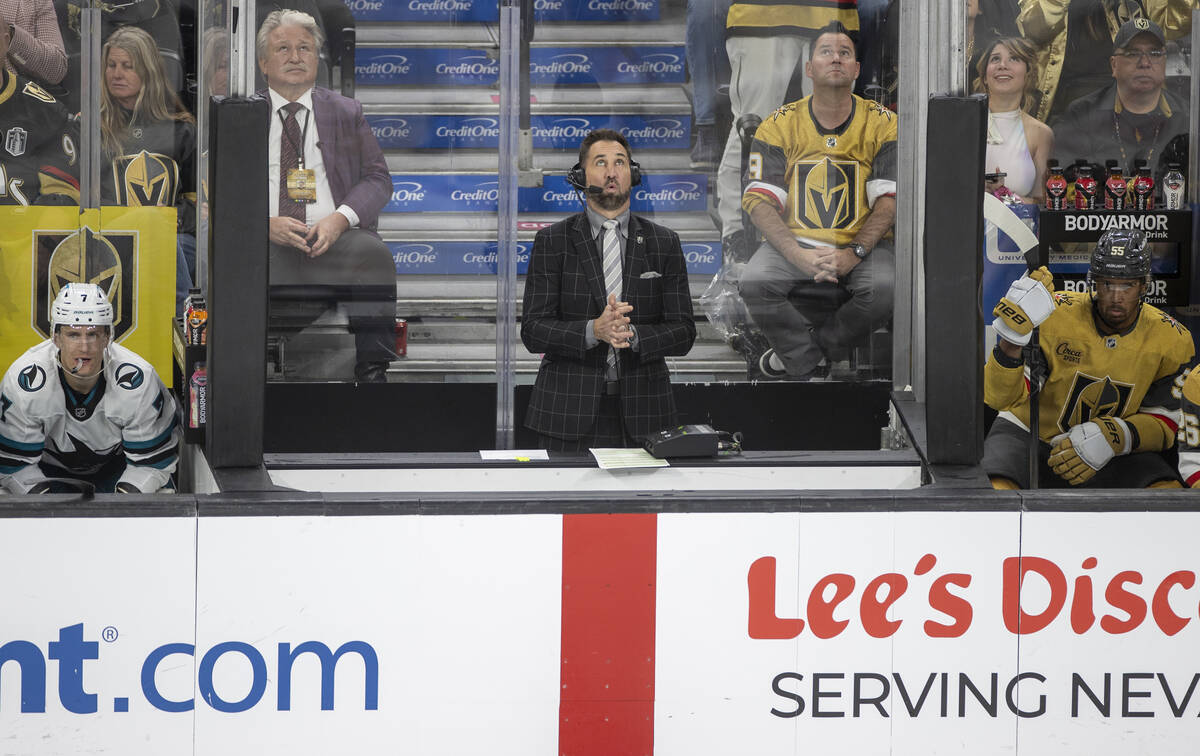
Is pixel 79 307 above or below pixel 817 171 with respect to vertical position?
below

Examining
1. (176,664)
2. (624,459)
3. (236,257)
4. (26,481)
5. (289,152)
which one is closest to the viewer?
(176,664)

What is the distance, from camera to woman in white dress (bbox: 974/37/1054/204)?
6.67 meters

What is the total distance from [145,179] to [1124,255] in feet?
15.3

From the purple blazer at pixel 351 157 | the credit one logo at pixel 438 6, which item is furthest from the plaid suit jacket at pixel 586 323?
the credit one logo at pixel 438 6

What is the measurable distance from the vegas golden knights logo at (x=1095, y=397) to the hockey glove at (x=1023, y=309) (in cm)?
69

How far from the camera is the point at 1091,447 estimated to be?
553 centimetres

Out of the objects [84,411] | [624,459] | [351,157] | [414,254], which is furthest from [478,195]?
[624,459]

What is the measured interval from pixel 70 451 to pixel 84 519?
2220 mm

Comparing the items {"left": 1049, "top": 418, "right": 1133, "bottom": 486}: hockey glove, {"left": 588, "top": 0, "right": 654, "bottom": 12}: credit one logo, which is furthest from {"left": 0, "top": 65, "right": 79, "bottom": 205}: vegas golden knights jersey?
{"left": 1049, "top": 418, "right": 1133, "bottom": 486}: hockey glove

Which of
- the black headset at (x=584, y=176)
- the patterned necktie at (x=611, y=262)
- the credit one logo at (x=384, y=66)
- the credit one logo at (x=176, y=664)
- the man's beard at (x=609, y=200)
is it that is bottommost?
the credit one logo at (x=176, y=664)

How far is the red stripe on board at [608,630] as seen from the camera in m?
3.64

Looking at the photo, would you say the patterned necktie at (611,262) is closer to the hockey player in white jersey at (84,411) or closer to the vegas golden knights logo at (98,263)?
the hockey player in white jersey at (84,411)

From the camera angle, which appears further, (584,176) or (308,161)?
(308,161)

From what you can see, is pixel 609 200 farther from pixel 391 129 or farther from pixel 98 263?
pixel 98 263
